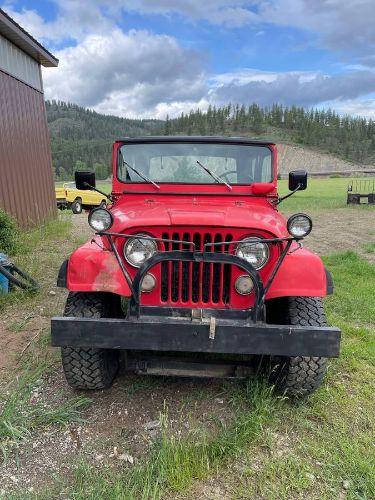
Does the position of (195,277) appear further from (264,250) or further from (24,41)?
(24,41)

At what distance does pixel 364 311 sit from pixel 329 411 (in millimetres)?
2217

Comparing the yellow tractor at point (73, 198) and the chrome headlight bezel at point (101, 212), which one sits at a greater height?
the chrome headlight bezel at point (101, 212)

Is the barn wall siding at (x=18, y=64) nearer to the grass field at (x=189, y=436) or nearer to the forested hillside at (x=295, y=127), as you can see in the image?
the grass field at (x=189, y=436)

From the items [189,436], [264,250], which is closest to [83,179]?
[264,250]

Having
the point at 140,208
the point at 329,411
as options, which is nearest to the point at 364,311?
the point at 329,411

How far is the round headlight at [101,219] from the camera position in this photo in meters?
2.83

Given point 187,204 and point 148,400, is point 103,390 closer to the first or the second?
point 148,400

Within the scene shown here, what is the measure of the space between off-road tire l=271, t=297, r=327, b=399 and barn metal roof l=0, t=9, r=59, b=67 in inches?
361

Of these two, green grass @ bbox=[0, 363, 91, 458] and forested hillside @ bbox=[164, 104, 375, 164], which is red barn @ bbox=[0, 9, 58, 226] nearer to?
green grass @ bbox=[0, 363, 91, 458]

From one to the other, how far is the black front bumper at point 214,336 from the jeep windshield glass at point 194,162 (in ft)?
5.59

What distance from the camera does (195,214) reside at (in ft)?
9.57

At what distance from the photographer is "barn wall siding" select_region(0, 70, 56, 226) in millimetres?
9680

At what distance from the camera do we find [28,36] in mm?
10508

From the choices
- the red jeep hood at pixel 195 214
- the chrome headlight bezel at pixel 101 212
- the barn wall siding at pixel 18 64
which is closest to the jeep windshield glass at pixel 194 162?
the red jeep hood at pixel 195 214
